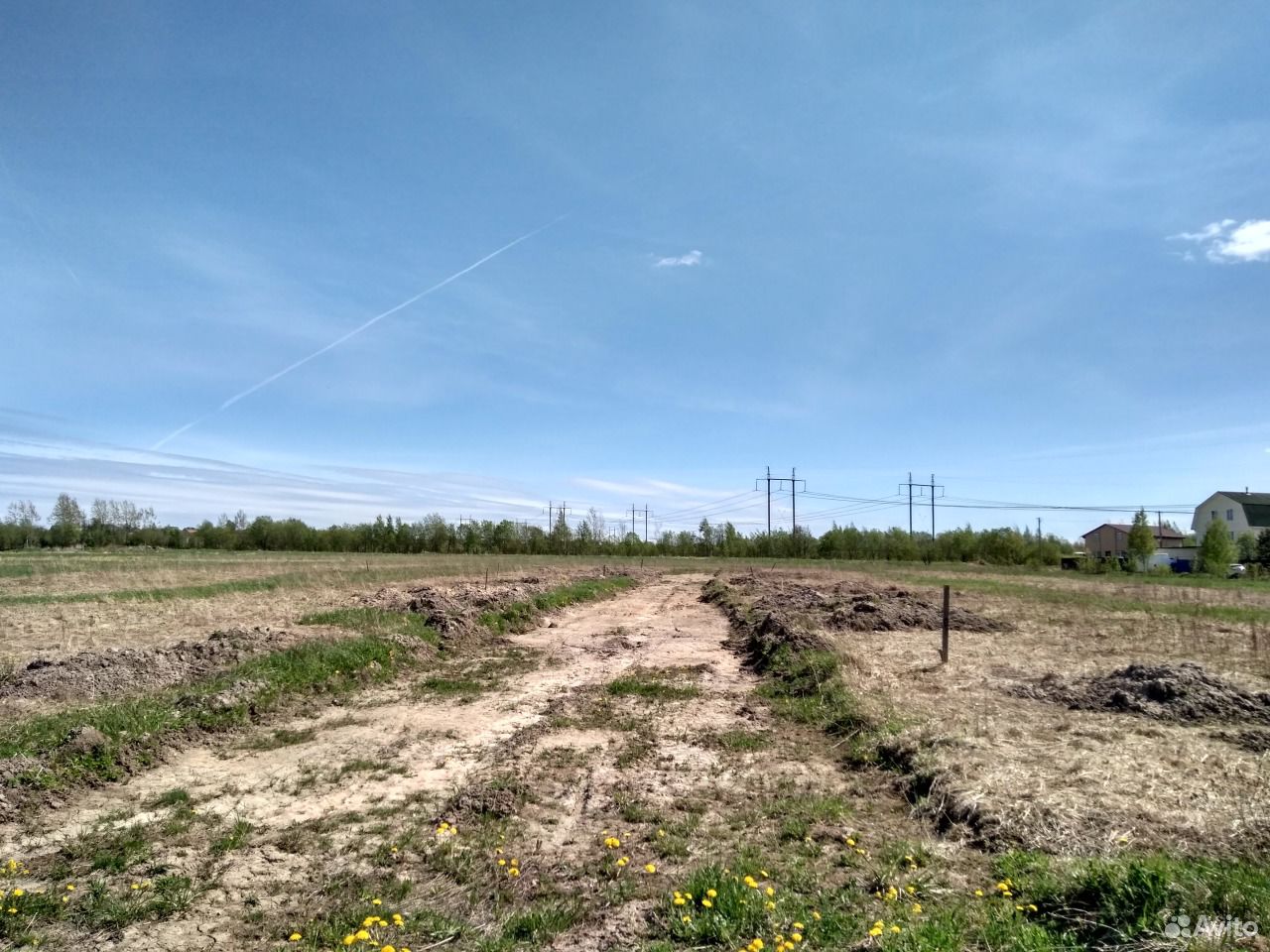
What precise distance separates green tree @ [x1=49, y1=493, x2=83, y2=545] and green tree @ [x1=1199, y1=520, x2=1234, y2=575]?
444ft

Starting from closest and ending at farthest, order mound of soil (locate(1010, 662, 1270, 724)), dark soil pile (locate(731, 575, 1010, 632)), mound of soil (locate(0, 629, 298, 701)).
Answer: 1. mound of soil (locate(1010, 662, 1270, 724))
2. mound of soil (locate(0, 629, 298, 701))
3. dark soil pile (locate(731, 575, 1010, 632))

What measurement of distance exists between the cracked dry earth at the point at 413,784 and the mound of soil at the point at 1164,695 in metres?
4.43

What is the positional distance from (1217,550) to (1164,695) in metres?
59.6

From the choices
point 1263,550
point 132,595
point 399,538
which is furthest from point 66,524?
point 1263,550

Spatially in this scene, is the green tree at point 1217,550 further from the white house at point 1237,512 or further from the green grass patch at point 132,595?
the green grass patch at point 132,595

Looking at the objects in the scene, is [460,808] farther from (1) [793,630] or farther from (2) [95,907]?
(1) [793,630]

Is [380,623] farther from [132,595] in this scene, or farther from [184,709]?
[132,595]

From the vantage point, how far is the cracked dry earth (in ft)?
15.4

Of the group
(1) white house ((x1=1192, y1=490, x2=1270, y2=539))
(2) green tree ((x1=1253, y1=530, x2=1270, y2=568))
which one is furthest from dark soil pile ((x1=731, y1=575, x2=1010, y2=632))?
(1) white house ((x1=1192, y1=490, x2=1270, y2=539))

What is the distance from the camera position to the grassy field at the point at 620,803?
14.2 feet

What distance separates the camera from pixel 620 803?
A: 656cm

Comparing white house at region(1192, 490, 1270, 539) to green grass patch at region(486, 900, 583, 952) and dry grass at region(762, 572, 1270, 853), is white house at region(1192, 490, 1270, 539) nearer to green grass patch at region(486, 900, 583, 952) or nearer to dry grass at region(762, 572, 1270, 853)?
dry grass at region(762, 572, 1270, 853)

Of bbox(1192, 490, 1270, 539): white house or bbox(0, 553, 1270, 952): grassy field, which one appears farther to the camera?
bbox(1192, 490, 1270, 539): white house

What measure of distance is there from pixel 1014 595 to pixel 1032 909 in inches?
1163
